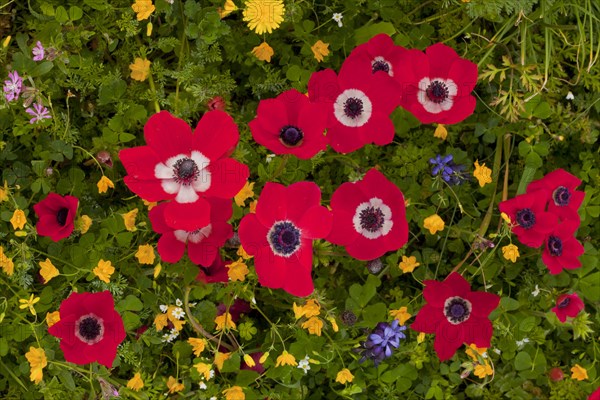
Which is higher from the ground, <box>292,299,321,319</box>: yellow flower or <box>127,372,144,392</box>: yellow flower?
<box>292,299,321,319</box>: yellow flower

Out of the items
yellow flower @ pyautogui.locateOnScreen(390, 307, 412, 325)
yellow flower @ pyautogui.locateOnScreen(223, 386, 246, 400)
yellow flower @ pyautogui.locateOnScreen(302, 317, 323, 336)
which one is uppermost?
yellow flower @ pyautogui.locateOnScreen(390, 307, 412, 325)

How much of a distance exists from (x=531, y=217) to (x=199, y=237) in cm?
109

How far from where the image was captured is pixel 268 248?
180 cm

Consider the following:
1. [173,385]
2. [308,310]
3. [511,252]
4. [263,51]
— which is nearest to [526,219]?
[511,252]

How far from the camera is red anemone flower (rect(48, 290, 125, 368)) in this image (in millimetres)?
1771

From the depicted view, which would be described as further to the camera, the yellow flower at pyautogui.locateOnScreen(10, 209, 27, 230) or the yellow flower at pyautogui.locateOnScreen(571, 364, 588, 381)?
the yellow flower at pyautogui.locateOnScreen(571, 364, 588, 381)

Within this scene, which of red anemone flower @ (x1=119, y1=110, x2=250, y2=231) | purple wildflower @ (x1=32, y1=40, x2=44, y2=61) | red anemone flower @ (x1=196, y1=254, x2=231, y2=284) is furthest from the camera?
red anemone flower @ (x1=196, y1=254, x2=231, y2=284)

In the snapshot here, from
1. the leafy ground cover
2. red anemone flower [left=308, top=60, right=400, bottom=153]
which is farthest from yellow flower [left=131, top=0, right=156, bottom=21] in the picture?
red anemone flower [left=308, top=60, right=400, bottom=153]

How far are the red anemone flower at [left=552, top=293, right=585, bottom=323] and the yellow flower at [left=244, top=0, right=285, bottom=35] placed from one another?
1.34 meters

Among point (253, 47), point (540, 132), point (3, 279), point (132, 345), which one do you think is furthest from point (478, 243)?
point (3, 279)

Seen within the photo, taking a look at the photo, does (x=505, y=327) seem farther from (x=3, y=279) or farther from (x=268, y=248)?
(x=3, y=279)

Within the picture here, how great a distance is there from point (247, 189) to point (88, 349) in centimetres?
66

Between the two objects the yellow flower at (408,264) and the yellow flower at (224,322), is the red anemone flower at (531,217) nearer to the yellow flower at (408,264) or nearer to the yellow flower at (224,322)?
the yellow flower at (408,264)

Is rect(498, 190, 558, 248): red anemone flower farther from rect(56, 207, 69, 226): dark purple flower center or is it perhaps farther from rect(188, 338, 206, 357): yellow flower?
rect(56, 207, 69, 226): dark purple flower center
